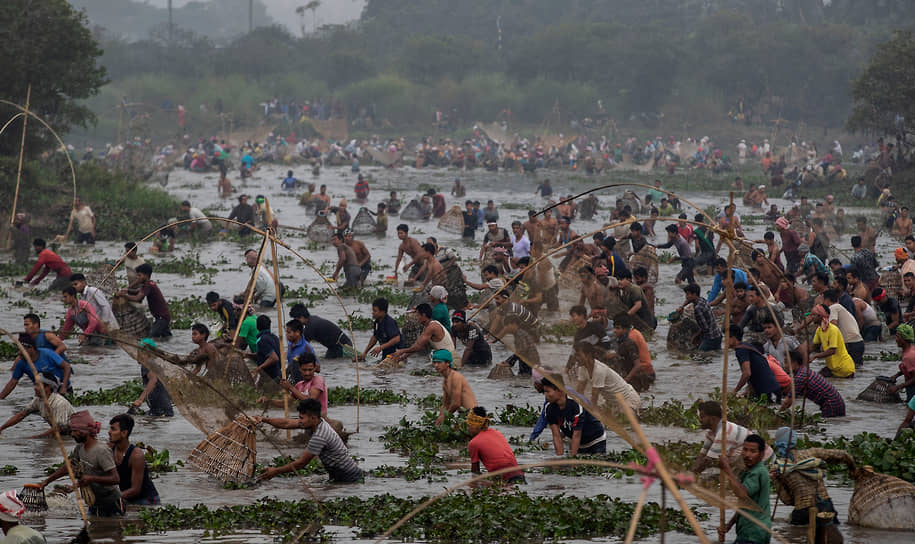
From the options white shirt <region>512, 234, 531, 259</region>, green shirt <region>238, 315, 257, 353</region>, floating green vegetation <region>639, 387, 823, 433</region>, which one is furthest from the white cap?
white shirt <region>512, 234, 531, 259</region>

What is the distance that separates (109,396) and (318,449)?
5126mm

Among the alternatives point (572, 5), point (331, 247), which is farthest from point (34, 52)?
point (572, 5)

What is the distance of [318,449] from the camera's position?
34.8ft

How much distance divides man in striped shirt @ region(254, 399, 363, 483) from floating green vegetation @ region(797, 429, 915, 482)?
15.4 ft

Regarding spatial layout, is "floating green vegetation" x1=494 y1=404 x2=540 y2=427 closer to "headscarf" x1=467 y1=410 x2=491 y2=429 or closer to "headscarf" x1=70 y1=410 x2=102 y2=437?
"headscarf" x1=467 y1=410 x2=491 y2=429

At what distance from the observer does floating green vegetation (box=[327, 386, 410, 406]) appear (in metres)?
14.8

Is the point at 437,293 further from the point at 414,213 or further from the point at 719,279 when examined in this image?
the point at 414,213

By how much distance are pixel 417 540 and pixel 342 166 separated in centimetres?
5188

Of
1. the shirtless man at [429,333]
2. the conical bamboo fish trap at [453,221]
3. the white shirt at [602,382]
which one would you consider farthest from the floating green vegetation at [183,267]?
the white shirt at [602,382]

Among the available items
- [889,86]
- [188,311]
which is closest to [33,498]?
[188,311]

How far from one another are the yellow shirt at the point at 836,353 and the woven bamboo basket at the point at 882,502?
20.7 ft

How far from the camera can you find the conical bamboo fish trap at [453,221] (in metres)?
32.5

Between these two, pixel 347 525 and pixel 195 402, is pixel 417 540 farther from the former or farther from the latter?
pixel 195 402

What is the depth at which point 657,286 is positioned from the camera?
2412 centimetres
